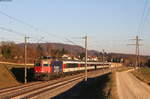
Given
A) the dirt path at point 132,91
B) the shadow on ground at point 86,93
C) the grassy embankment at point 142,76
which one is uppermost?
the shadow on ground at point 86,93

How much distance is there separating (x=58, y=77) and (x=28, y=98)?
23.4 m

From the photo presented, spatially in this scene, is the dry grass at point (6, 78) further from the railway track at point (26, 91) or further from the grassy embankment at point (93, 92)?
the grassy embankment at point (93, 92)

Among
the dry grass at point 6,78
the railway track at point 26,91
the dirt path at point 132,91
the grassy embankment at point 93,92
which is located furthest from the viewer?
the dry grass at point 6,78

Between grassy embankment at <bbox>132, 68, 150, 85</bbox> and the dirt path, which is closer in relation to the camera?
the dirt path

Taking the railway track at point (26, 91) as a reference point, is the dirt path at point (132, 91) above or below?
below

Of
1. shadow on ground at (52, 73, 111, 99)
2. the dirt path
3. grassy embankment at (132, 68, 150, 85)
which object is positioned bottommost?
grassy embankment at (132, 68, 150, 85)

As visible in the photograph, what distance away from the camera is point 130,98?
2492 centimetres

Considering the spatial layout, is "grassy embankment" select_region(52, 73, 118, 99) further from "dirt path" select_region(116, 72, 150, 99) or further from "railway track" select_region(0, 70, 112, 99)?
"railway track" select_region(0, 70, 112, 99)

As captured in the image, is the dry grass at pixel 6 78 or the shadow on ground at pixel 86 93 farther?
the dry grass at pixel 6 78

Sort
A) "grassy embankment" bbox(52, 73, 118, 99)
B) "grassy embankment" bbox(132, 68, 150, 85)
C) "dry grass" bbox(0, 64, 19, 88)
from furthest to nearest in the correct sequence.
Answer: "grassy embankment" bbox(132, 68, 150, 85), "dry grass" bbox(0, 64, 19, 88), "grassy embankment" bbox(52, 73, 118, 99)

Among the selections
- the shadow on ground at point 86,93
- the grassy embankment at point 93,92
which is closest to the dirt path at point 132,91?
the grassy embankment at point 93,92

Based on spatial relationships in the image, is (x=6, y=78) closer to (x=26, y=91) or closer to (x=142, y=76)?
(x=26, y=91)

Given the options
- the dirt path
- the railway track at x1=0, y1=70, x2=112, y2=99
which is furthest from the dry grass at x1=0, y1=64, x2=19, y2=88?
Answer: the dirt path

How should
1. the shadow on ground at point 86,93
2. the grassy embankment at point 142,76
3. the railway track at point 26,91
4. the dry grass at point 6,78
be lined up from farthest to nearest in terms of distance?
the grassy embankment at point 142,76 → the dry grass at point 6,78 → the shadow on ground at point 86,93 → the railway track at point 26,91
